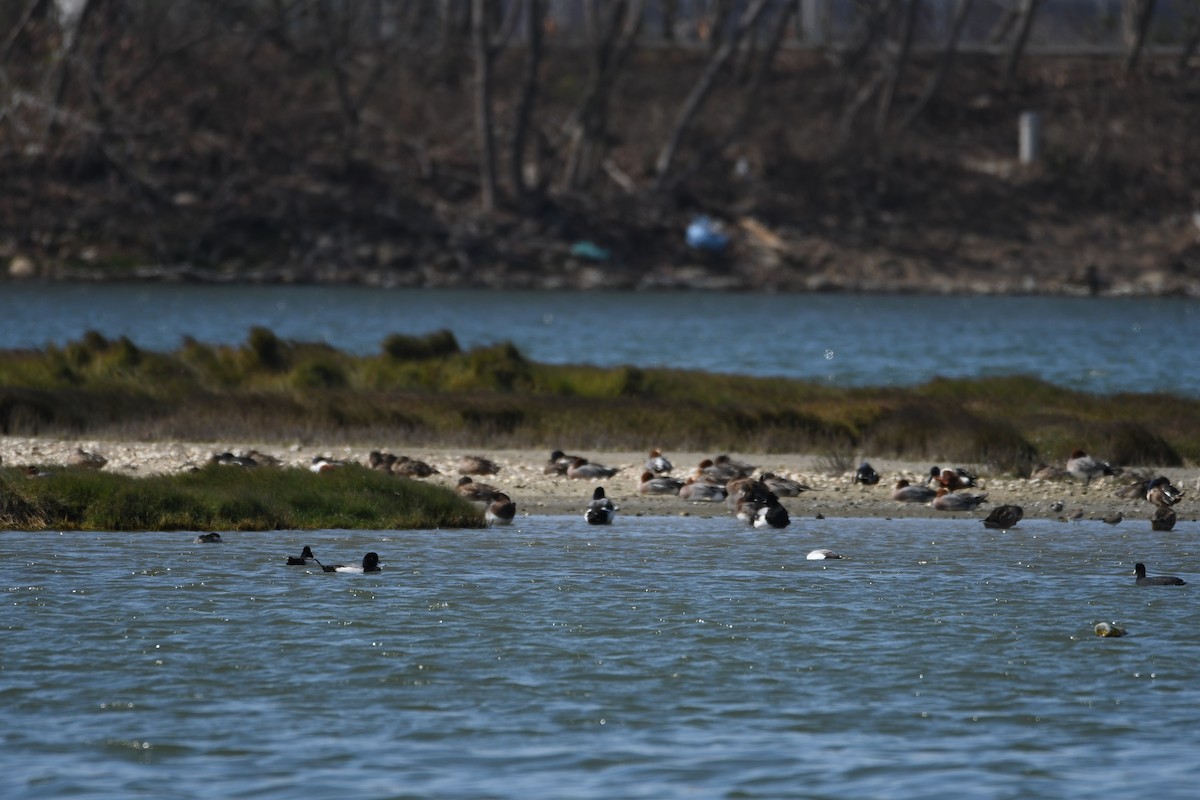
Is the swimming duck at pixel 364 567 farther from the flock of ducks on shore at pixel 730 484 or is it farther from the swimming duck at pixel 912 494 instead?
the swimming duck at pixel 912 494

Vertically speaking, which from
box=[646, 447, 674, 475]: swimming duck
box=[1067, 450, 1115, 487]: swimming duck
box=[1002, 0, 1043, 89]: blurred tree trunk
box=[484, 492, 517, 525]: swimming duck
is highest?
box=[1002, 0, 1043, 89]: blurred tree trunk

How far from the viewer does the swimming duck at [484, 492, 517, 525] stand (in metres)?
16.0

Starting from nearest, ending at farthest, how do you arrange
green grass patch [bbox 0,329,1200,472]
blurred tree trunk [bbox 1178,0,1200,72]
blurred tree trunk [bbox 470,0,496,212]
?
green grass patch [bbox 0,329,1200,472] → blurred tree trunk [bbox 470,0,496,212] → blurred tree trunk [bbox 1178,0,1200,72]

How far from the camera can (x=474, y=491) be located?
1703cm

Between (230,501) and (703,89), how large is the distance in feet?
176

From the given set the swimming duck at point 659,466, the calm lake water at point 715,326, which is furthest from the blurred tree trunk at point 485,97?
the swimming duck at point 659,466

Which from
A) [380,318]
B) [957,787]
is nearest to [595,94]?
[380,318]

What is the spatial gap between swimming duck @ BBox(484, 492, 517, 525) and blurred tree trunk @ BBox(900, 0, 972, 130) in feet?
205

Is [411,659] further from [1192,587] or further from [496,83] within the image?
[496,83]


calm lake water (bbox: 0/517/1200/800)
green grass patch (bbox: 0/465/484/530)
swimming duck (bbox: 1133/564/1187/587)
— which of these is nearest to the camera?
calm lake water (bbox: 0/517/1200/800)

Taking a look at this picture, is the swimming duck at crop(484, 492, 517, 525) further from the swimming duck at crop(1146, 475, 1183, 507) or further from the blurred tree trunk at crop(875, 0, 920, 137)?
the blurred tree trunk at crop(875, 0, 920, 137)

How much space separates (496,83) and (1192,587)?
66432mm

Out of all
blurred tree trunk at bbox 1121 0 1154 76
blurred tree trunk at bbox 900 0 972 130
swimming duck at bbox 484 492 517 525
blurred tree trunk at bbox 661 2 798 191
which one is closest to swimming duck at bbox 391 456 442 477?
swimming duck at bbox 484 492 517 525

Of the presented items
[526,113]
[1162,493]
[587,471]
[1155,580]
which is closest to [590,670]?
[1155,580]
